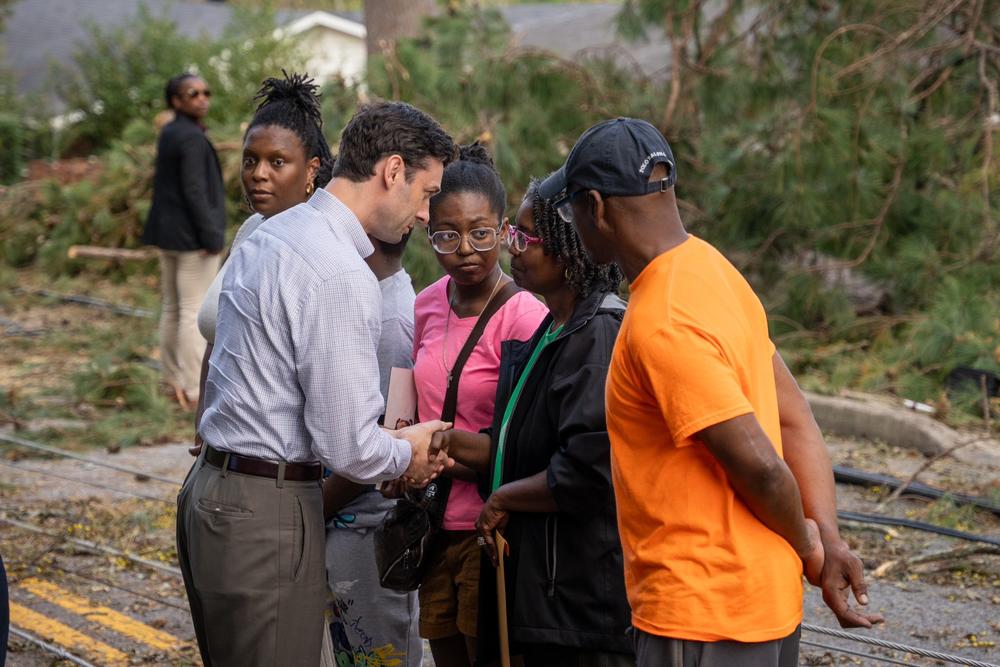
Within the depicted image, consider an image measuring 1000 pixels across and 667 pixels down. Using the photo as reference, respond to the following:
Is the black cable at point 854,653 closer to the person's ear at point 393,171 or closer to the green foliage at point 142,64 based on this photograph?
the person's ear at point 393,171

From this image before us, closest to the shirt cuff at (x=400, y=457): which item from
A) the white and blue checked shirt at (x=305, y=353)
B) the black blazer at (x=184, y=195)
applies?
the white and blue checked shirt at (x=305, y=353)

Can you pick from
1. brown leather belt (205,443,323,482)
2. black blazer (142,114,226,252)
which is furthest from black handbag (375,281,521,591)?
black blazer (142,114,226,252)

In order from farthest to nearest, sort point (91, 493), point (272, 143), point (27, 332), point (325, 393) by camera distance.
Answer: point (27, 332) < point (91, 493) < point (272, 143) < point (325, 393)

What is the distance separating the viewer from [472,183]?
347 cm

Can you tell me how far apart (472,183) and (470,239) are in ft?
0.55

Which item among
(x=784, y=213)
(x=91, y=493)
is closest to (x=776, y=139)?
(x=784, y=213)

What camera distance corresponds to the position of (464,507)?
3396 millimetres

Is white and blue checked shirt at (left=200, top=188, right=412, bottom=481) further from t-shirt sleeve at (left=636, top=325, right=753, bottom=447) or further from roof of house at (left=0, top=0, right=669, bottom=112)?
roof of house at (left=0, top=0, right=669, bottom=112)

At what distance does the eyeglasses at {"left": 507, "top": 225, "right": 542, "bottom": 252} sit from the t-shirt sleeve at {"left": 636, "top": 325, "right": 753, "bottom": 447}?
0.94m

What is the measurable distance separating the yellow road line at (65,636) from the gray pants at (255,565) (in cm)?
199

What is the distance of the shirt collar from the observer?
2.99 m

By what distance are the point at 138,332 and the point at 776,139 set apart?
5685 millimetres

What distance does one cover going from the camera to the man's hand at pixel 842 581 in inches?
98.7

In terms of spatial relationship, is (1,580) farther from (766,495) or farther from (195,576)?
(766,495)
